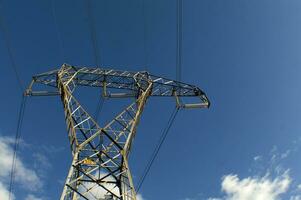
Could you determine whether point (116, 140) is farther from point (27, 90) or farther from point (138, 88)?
point (27, 90)

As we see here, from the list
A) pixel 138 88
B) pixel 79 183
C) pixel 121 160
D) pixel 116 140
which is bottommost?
pixel 79 183

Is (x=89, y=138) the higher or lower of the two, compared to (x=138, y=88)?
lower

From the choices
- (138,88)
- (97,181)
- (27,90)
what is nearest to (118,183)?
(97,181)

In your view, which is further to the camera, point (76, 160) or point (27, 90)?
point (27, 90)

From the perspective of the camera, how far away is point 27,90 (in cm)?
2650

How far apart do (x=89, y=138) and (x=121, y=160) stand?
2.06m

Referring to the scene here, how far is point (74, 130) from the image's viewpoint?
66.8 ft

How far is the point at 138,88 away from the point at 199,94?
5292 mm

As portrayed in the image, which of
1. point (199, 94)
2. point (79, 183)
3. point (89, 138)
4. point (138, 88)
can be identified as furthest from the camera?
point (199, 94)

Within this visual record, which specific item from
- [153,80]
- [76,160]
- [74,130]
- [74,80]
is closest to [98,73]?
[74,80]

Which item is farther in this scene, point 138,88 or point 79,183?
point 138,88

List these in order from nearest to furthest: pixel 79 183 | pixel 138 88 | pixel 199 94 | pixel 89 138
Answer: pixel 79 183, pixel 89 138, pixel 138 88, pixel 199 94

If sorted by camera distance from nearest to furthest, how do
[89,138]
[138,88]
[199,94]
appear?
[89,138] < [138,88] < [199,94]

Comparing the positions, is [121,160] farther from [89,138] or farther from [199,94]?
[199,94]
